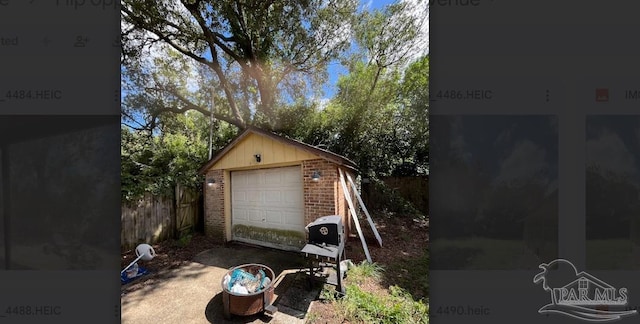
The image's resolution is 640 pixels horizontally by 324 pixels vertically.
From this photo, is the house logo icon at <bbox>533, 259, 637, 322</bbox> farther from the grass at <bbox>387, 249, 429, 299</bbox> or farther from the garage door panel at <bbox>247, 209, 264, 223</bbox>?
the garage door panel at <bbox>247, 209, 264, 223</bbox>

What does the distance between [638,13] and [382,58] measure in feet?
18.3

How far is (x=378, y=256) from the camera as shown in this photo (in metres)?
4.09

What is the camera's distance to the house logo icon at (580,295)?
2012mm

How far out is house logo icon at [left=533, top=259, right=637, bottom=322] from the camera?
201 cm

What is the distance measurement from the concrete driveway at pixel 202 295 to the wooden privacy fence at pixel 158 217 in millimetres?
1112

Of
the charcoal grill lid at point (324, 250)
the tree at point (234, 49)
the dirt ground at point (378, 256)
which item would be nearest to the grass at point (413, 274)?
the dirt ground at point (378, 256)

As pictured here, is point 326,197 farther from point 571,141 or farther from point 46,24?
point 46,24

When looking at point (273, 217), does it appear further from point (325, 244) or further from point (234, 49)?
point (234, 49)

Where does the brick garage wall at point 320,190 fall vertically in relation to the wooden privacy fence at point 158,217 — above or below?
above

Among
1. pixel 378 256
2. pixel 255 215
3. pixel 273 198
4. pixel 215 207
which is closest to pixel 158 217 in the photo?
pixel 215 207

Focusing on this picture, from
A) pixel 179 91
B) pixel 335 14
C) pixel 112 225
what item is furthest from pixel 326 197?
pixel 179 91

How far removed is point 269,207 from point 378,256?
97.7 inches

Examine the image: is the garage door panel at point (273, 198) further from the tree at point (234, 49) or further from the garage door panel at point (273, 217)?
the tree at point (234, 49)

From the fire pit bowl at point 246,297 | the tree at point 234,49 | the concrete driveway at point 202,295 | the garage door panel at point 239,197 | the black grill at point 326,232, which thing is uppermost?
the tree at point 234,49
